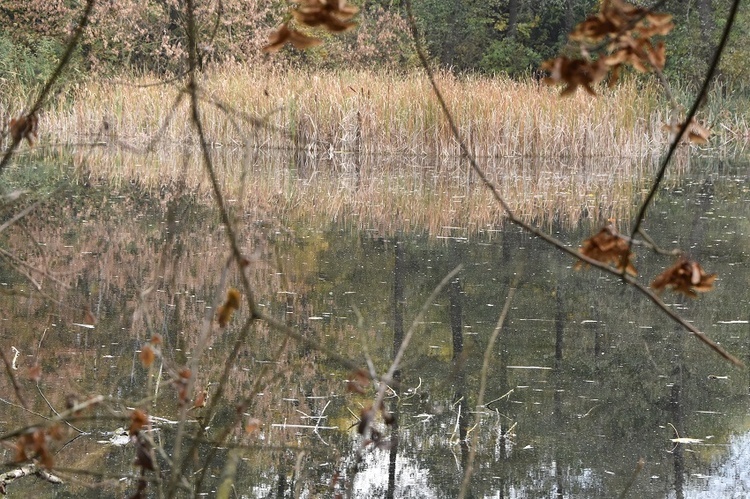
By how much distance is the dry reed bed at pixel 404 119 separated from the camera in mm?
15008

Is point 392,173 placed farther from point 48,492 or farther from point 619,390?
point 48,492

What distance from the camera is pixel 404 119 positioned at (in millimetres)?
15109

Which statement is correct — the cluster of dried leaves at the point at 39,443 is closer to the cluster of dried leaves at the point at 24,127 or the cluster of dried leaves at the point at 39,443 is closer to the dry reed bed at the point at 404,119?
the cluster of dried leaves at the point at 24,127

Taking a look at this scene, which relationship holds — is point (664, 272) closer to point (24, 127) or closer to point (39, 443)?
point (39, 443)

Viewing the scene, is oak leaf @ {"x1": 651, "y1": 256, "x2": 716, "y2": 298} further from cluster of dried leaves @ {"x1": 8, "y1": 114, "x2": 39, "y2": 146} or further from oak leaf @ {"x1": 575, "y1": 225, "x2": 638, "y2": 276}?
cluster of dried leaves @ {"x1": 8, "y1": 114, "x2": 39, "y2": 146}

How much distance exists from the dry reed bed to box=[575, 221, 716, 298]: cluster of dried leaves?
12706 mm

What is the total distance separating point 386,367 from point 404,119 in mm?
10825

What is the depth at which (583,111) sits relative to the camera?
1544 centimetres

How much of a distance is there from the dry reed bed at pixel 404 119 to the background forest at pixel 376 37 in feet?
12.4

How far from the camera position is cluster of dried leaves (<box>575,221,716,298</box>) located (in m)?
1.28

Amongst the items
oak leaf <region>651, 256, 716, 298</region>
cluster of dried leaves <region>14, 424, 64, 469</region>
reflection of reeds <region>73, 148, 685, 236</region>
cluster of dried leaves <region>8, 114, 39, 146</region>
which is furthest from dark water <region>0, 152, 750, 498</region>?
reflection of reeds <region>73, 148, 685, 236</region>

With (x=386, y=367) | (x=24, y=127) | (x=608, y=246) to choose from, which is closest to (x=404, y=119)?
(x=386, y=367)

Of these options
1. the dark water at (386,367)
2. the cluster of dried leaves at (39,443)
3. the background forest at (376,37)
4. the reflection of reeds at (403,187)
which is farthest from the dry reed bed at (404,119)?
the cluster of dried leaves at (39,443)

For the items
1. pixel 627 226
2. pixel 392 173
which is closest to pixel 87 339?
pixel 627 226
